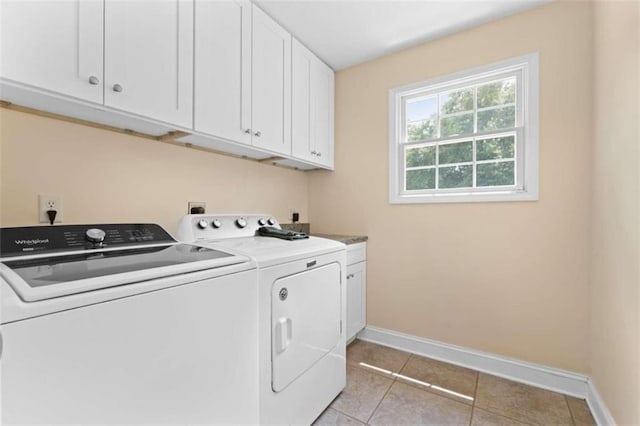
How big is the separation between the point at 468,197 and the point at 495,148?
405mm

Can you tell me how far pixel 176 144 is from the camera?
1.72m

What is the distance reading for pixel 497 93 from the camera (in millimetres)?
1999

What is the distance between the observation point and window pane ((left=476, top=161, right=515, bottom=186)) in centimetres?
194

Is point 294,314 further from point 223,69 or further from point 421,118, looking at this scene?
point 421,118

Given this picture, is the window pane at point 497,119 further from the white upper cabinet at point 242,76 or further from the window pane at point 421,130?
the white upper cabinet at point 242,76

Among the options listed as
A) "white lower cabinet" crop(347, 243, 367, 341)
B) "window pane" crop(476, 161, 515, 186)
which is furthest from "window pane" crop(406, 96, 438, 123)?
"white lower cabinet" crop(347, 243, 367, 341)

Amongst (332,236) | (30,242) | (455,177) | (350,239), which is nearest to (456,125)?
(455,177)

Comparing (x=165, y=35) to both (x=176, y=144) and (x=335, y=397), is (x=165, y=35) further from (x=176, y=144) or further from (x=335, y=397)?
(x=335, y=397)

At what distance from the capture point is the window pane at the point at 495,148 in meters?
1.95

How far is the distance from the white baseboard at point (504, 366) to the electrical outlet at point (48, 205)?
2264 millimetres

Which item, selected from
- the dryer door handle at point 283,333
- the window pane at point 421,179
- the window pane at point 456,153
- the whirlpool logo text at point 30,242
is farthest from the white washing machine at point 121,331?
the window pane at point 456,153

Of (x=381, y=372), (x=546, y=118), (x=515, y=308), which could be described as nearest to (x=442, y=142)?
(x=546, y=118)

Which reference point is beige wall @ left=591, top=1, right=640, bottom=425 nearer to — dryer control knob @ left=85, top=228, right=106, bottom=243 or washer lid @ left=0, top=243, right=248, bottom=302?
washer lid @ left=0, top=243, right=248, bottom=302

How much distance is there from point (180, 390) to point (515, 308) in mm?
2075
